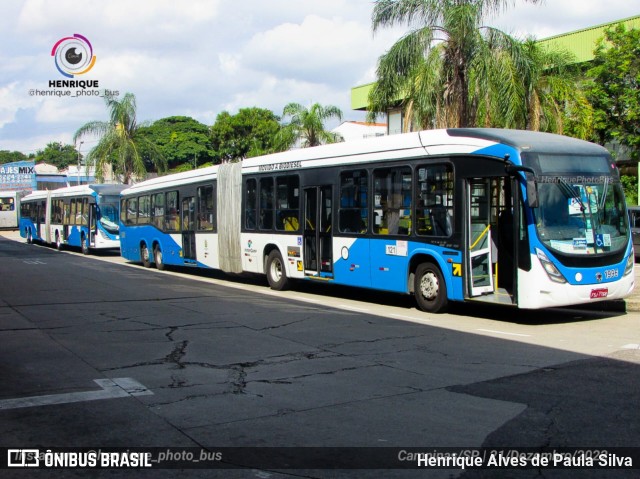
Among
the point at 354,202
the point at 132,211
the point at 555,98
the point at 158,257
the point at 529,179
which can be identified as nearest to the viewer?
the point at 529,179

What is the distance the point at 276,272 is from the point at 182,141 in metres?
67.3

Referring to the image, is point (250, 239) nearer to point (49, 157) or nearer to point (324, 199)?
point (324, 199)

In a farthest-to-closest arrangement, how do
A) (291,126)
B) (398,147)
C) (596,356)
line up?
(291,126)
(398,147)
(596,356)

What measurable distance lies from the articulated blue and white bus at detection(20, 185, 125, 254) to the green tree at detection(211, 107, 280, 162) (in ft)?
102

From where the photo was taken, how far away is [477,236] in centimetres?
1240

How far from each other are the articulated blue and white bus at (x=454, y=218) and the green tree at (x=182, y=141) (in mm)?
60445

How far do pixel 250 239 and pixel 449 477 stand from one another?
14.2 m

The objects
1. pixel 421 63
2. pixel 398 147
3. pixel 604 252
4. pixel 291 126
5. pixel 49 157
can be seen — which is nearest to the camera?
pixel 604 252

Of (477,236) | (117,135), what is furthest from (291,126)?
(477,236)

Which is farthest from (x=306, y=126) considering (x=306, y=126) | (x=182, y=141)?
(x=182, y=141)

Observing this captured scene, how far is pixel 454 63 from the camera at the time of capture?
66.1ft

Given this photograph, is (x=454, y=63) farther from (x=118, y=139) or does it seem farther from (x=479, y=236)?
(x=118, y=139)

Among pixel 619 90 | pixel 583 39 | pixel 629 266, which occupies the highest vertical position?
pixel 583 39

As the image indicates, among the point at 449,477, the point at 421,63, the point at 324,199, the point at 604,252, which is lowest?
the point at 449,477
